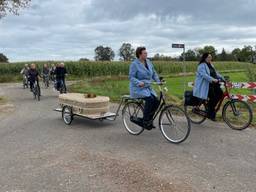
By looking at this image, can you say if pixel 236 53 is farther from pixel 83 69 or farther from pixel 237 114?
pixel 237 114

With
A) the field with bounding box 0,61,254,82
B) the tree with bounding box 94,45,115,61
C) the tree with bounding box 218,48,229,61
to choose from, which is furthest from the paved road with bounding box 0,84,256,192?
the tree with bounding box 218,48,229,61

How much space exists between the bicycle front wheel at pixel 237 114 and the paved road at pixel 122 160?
227mm

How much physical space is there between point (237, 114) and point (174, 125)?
83.0 inches

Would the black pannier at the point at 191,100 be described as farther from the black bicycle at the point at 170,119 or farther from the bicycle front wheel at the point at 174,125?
the bicycle front wheel at the point at 174,125

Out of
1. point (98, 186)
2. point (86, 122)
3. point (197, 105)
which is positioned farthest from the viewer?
point (86, 122)

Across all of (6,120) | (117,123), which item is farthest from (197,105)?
(6,120)

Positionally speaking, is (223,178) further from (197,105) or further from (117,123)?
(117,123)

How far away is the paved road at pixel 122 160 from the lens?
213 inches

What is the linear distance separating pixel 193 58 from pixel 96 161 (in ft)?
312

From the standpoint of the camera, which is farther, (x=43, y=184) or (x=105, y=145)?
(x=105, y=145)

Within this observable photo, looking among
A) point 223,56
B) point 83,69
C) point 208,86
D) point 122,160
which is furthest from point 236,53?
point 122,160

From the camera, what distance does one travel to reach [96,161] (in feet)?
21.8

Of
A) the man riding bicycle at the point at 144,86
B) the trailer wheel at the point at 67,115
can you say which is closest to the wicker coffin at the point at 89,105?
the trailer wheel at the point at 67,115

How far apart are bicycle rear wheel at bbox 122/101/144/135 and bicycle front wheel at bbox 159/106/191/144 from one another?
0.73 meters
